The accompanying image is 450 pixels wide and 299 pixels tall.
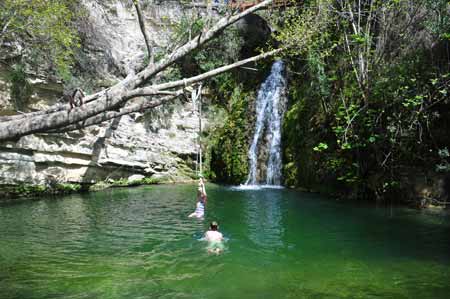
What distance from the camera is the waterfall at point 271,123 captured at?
69.8 feet

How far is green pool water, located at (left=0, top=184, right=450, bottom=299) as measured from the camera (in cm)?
659

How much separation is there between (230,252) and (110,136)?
46.9 ft

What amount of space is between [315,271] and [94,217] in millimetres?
8354

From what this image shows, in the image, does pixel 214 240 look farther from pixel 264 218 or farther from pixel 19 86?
pixel 19 86

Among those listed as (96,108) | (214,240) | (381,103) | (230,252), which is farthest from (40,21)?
(381,103)

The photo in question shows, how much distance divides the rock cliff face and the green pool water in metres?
3.72

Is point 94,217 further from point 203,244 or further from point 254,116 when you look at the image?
point 254,116

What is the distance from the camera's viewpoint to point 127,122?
22.8 meters

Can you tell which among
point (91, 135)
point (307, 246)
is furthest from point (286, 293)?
point (91, 135)

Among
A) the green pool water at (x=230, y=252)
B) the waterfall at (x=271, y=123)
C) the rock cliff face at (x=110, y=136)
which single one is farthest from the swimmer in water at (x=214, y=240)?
the waterfall at (x=271, y=123)

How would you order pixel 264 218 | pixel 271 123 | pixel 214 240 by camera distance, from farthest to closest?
pixel 271 123 < pixel 264 218 < pixel 214 240

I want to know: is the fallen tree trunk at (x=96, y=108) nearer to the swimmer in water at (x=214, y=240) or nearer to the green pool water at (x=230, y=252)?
the green pool water at (x=230, y=252)

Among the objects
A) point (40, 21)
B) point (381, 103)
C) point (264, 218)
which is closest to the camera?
point (264, 218)

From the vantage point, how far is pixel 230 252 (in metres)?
8.84
